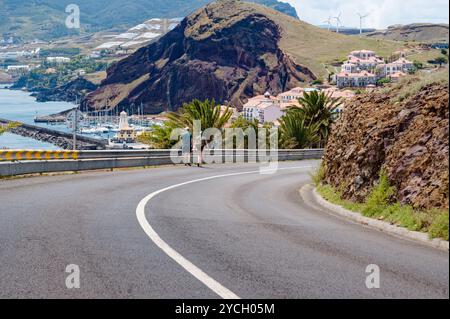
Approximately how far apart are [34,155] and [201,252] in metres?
15.7

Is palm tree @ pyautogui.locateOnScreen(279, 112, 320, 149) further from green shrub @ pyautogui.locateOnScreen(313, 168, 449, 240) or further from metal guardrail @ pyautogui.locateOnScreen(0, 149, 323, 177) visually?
green shrub @ pyautogui.locateOnScreen(313, 168, 449, 240)

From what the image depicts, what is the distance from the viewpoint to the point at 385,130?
12.9 meters

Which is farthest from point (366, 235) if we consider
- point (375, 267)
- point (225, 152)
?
point (225, 152)

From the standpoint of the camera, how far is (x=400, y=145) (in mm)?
11867

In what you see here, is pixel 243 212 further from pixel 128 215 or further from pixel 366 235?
pixel 366 235

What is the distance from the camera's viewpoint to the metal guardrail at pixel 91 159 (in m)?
21.0

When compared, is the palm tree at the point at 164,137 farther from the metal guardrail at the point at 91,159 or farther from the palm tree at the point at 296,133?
the palm tree at the point at 296,133

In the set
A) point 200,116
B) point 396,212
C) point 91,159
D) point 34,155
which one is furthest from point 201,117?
point 396,212

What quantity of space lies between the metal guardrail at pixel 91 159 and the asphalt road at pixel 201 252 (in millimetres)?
6848

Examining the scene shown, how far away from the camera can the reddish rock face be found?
10.1 metres

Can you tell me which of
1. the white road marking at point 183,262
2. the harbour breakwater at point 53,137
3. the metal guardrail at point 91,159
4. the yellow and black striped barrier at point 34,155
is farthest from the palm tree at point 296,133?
the harbour breakwater at point 53,137

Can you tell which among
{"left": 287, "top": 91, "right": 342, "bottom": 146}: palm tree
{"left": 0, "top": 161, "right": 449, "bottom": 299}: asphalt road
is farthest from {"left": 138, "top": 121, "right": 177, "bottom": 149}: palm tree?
{"left": 0, "top": 161, "right": 449, "bottom": 299}: asphalt road

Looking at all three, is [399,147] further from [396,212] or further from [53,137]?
[53,137]

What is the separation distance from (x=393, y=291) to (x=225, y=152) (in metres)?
32.1
